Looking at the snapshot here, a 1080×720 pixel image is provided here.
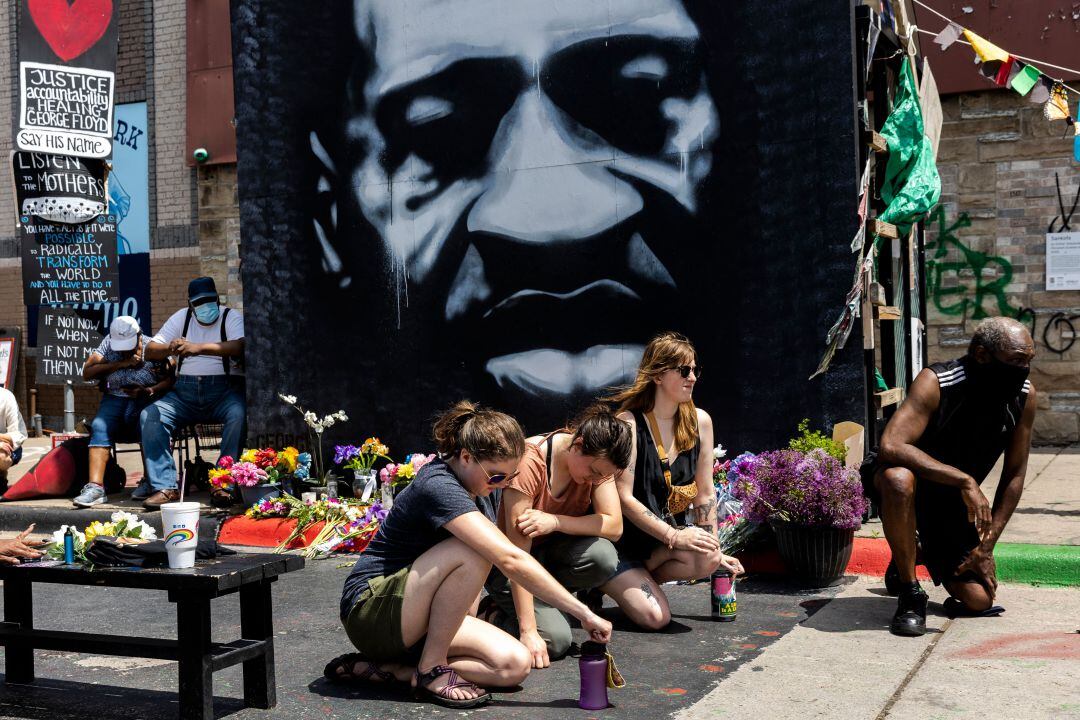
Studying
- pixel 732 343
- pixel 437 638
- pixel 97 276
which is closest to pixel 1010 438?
pixel 732 343

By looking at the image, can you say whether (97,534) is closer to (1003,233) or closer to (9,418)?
(9,418)

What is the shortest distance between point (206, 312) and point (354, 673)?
5.21 m

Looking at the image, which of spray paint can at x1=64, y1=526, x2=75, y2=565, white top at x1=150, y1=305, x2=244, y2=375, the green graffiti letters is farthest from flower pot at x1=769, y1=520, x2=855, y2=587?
the green graffiti letters

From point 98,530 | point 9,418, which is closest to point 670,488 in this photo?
point 98,530

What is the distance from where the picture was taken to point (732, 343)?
7.34m

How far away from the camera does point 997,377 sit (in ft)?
16.6

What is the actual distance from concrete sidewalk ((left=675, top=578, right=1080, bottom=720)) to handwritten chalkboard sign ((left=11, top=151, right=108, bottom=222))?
24.5ft

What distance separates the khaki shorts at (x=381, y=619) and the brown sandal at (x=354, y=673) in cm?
8

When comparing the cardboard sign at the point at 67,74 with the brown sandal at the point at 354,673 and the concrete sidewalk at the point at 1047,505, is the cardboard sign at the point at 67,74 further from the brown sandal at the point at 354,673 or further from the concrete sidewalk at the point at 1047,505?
the concrete sidewalk at the point at 1047,505

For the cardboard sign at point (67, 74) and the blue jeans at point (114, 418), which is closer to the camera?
the blue jeans at point (114, 418)

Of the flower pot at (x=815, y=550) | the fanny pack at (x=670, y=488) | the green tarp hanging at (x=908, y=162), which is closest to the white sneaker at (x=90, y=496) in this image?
the fanny pack at (x=670, y=488)

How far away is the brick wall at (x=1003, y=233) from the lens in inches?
415

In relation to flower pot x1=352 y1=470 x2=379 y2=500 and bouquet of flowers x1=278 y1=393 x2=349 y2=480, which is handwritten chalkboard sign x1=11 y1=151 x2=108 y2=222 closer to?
bouquet of flowers x1=278 y1=393 x2=349 y2=480

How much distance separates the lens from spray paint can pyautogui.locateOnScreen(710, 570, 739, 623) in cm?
534
